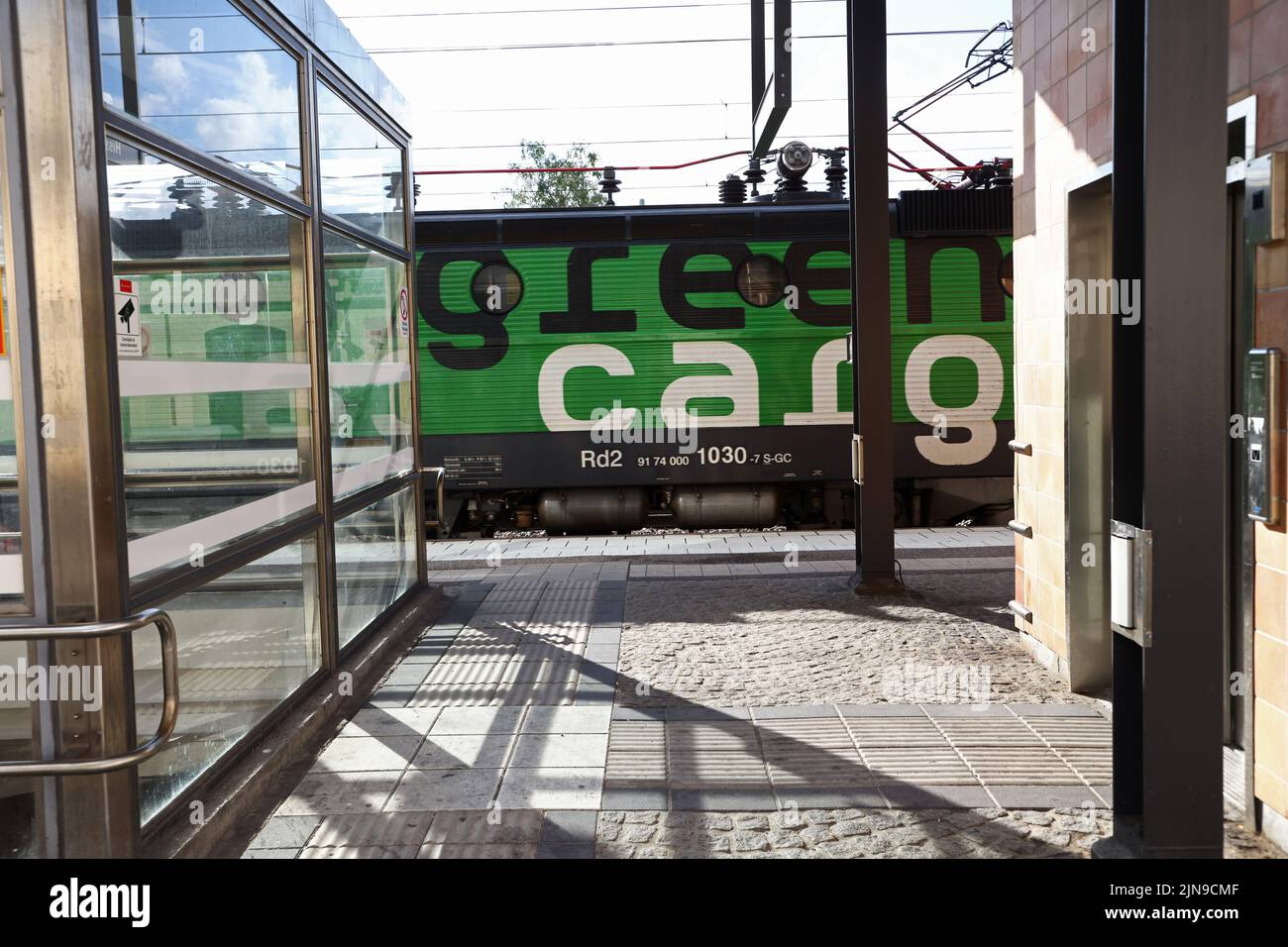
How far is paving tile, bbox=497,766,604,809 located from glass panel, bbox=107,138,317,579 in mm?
1482

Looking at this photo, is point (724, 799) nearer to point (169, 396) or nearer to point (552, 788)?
point (552, 788)

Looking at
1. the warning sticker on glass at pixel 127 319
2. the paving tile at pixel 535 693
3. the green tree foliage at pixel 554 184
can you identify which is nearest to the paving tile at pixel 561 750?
the paving tile at pixel 535 693

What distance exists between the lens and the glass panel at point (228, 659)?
389cm

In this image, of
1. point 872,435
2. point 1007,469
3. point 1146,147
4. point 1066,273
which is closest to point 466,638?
point 872,435

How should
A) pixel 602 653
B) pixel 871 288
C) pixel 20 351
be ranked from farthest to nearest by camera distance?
1. pixel 871 288
2. pixel 602 653
3. pixel 20 351

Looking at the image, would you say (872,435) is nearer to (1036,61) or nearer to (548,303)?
(1036,61)

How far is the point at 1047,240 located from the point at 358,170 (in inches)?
156

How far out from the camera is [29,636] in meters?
2.88

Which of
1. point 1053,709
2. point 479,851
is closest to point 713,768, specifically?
point 479,851

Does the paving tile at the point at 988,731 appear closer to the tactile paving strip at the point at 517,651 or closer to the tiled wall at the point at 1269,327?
the tiled wall at the point at 1269,327

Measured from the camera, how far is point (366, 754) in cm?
485

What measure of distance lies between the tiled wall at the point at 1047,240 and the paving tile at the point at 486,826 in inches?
118

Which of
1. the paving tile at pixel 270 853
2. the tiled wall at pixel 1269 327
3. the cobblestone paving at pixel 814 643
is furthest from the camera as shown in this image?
the cobblestone paving at pixel 814 643

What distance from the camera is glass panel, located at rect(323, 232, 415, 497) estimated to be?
6.15 meters
